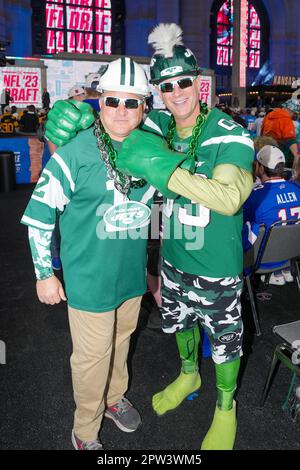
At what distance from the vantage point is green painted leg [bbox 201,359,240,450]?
7.06 ft

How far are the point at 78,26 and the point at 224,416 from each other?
31.2m

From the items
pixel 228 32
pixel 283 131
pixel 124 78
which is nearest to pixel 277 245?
pixel 124 78

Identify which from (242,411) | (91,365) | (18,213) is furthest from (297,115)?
(91,365)

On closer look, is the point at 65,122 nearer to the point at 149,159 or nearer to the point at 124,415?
the point at 149,159

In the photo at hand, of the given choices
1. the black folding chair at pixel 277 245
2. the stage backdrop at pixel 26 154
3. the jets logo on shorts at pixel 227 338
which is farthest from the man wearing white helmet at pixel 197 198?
the stage backdrop at pixel 26 154

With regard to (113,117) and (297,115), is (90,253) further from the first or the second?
(297,115)

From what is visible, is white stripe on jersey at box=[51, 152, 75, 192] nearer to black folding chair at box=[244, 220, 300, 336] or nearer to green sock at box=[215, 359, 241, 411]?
green sock at box=[215, 359, 241, 411]

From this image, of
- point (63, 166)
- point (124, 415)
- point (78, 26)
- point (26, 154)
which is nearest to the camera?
point (63, 166)

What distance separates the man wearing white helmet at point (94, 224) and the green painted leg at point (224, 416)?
0.60 meters

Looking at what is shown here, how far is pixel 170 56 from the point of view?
1.94 metres

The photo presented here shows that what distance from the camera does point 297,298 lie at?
3988 millimetres

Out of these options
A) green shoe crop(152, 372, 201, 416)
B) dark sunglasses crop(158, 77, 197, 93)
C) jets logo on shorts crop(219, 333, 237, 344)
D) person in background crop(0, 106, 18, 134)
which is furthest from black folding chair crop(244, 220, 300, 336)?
person in background crop(0, 106, 18, 134)

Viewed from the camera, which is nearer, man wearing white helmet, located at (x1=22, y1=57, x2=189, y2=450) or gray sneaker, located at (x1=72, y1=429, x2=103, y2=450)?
man wearing white helmet, located at (x1=22, y1=57, x2=189, y2=450)

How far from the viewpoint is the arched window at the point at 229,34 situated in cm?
3475
